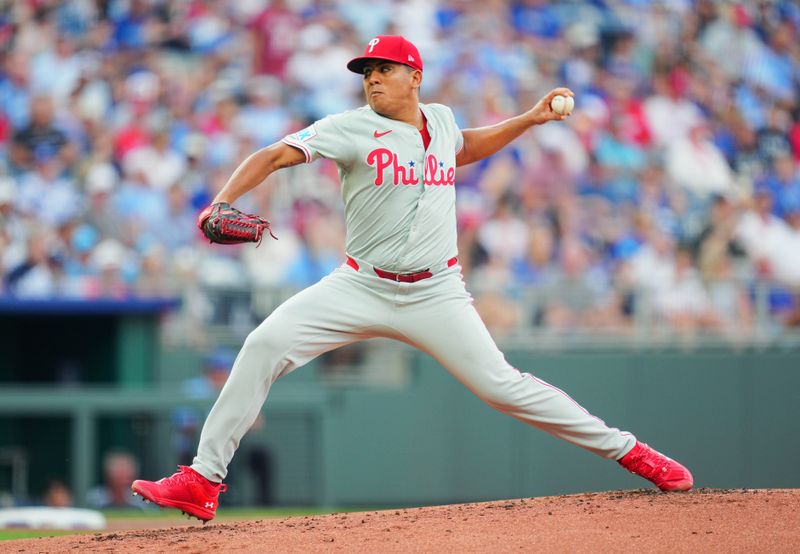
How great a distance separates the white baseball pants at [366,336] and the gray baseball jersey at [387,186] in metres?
0.11

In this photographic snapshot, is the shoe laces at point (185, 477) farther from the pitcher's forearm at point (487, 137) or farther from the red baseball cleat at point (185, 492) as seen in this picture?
the pitcher's forearm at point (487, 137)

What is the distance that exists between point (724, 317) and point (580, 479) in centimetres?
165

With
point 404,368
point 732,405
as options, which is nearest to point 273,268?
point 404,368

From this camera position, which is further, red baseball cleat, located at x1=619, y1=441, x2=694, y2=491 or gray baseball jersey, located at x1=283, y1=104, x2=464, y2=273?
red baseball cleat, located at x1=619, y1=441, x2=694, y2=491

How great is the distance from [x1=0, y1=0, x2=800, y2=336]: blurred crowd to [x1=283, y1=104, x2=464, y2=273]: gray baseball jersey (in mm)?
4511

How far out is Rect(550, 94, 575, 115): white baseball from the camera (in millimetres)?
5056

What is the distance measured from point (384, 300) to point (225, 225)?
74cm

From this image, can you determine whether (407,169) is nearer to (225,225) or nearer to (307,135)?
(307,135)

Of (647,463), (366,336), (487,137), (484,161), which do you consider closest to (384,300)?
(366,336)

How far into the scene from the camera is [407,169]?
4.83 m

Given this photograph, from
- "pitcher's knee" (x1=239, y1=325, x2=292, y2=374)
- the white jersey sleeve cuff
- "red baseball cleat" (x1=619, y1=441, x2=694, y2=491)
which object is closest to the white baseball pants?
"pitcher's knee" (x1=239, y1=325, x2=292, y2=374)

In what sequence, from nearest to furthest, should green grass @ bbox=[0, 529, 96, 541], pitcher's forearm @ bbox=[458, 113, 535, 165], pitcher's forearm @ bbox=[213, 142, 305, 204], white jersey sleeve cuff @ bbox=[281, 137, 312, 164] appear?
pitcher's forearm @ bbox=[213, 142, 305, 204], white jersey sleeve cuff @ bbox=[281, 137, 312, 164], pitcher's forearm @ bbox=[458, 113, 535, 165], green grass @ bbox=[0, 529, 96, 541]

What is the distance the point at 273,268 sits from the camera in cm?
1029

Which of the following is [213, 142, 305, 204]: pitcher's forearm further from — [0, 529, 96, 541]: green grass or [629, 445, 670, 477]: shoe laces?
[0, 529, 96, 541]: green grass
